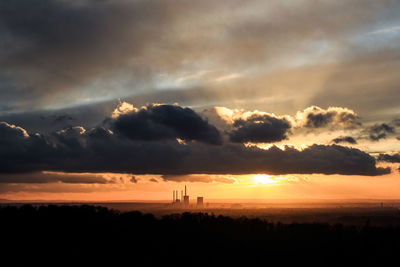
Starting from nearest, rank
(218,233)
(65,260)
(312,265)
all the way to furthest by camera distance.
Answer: (65,260), (312,265), (218,233)

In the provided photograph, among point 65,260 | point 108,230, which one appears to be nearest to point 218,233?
point 108,230

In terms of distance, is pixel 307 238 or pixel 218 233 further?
pixel 218 233

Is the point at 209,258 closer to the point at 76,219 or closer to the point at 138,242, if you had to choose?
the point at 138,242

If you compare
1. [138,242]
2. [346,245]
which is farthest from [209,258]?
[346,245]

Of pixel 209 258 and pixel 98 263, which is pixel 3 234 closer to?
pixel 98 263

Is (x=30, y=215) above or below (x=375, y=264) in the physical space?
above

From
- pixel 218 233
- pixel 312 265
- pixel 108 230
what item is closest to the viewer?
pixel 312 265
